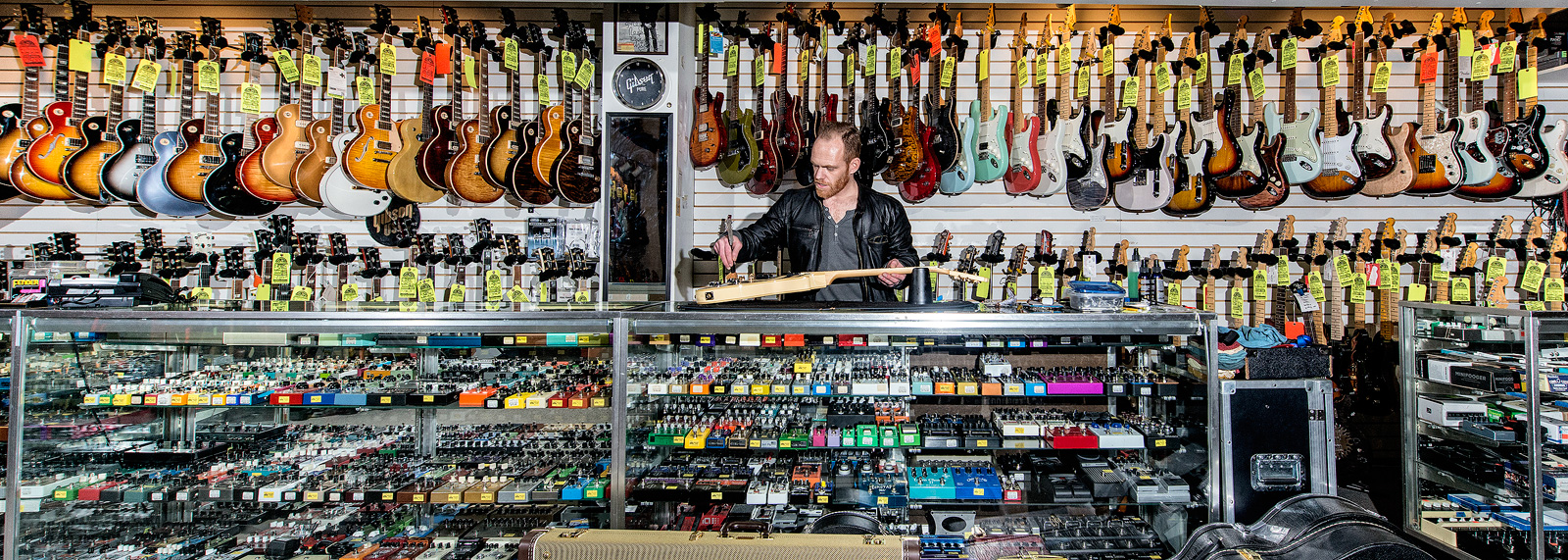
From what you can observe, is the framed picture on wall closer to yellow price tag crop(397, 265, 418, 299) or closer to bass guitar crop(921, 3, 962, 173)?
bass guitar crop(921, 3, 962, 173)

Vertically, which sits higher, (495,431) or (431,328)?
(431,328)

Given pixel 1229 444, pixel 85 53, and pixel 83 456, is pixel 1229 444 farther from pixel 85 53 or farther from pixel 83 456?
pixel 85 53

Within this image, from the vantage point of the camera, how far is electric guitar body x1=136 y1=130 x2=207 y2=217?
4449 mm

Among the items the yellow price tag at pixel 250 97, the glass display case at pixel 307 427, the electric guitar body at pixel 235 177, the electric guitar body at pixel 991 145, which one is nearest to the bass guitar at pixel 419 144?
the electric guitar body at pixel 235 177

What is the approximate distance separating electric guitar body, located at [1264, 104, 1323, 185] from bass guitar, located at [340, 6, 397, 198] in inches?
213

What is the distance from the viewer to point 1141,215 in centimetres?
480

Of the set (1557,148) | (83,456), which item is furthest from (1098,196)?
Answer: (83,456)

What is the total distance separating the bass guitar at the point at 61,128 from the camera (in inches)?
175

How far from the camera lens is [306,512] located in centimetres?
295

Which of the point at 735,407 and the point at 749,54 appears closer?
the point at 735,407

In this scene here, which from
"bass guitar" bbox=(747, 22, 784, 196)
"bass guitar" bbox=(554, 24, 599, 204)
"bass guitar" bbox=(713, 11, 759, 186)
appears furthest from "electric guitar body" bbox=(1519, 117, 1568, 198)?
"bass guitar" bbox=(554, 24, 599, 204)

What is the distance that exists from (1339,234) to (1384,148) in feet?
1.83

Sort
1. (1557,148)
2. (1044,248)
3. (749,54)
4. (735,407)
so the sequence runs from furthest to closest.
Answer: (749,54) → (1044,248) → (1557,148) → (735,407)

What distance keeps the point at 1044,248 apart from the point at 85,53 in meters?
6.12
